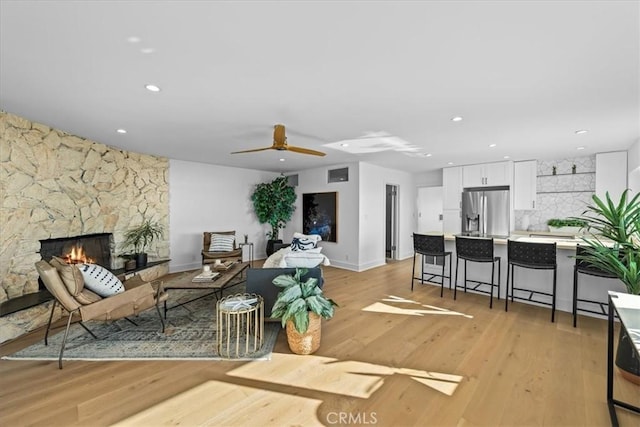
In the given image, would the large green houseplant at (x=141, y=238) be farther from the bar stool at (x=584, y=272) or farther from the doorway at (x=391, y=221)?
the bar stool at (x=584, y=272)

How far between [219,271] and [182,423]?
2.42 meters

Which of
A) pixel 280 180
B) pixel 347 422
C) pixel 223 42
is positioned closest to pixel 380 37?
pixel 223 42

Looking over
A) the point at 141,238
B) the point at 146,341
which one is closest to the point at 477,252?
the point at 146,341

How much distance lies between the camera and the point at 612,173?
4777 mm

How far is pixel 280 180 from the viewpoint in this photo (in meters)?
7.16

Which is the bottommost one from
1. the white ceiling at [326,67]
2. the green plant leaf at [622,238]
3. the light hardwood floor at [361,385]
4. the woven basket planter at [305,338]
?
the light hardwood floor at [361,385]

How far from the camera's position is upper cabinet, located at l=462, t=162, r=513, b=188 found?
5707 mm

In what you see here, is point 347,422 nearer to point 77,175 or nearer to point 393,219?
point 77,175

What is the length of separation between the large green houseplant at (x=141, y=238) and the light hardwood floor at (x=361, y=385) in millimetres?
2040

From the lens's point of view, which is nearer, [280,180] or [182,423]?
[182,423]

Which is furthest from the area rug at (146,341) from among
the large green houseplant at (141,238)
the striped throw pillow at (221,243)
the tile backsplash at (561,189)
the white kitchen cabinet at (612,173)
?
the white kitchen cabinet at (612,173)

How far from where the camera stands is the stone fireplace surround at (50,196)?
3.06 m

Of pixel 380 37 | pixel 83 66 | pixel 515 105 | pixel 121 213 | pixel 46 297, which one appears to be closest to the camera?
pixel 380 37

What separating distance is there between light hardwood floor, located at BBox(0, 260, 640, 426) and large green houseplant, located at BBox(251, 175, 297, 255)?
436 centimetres
